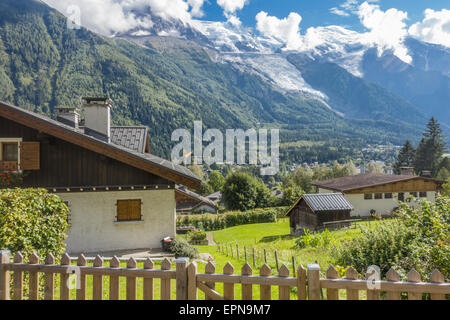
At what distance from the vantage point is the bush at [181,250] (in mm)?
11824

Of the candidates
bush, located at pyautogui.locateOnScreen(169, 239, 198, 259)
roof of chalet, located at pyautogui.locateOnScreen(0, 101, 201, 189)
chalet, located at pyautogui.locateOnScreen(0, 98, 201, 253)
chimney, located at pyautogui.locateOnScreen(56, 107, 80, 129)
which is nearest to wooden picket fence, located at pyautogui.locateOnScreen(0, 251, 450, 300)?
bush, located at pyautogui.locateOnScreen(169, 239, 198, 259)

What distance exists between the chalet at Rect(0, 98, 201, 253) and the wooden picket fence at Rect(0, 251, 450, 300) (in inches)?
320

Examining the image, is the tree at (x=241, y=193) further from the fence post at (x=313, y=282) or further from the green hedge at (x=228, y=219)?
the fence post at (x=313, y=282)

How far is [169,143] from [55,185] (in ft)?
553

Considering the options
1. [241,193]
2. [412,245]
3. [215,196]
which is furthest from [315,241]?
[215,196]

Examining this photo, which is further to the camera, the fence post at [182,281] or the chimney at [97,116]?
the chimney at [97,116]

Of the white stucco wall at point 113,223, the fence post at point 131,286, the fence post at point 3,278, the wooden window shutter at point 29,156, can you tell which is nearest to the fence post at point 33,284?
the fence post at point 3,278

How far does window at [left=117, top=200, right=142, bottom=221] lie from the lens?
1326 centimetres

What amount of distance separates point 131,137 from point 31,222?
12.2m

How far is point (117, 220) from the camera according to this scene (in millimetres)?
13273

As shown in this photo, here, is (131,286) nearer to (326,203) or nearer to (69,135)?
(69,135)
